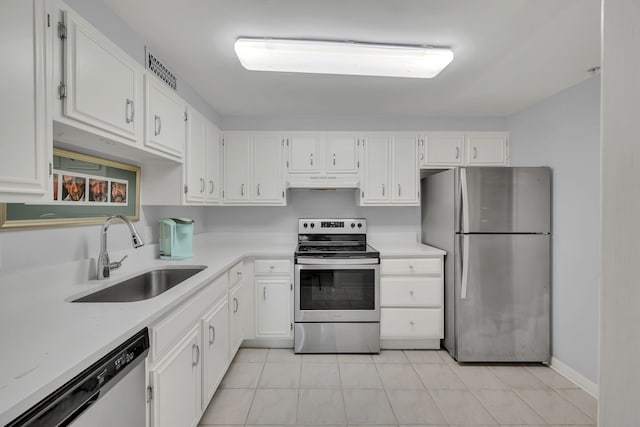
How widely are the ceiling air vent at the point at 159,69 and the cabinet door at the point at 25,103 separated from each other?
3.01 ft

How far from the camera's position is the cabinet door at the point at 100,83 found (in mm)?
1168

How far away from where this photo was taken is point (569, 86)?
246cm

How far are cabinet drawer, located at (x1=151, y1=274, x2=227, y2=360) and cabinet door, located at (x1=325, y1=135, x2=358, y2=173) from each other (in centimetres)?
174

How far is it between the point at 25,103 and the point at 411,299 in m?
2.85

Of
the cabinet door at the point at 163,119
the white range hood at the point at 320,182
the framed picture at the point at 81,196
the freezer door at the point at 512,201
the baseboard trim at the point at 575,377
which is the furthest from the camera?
the white range hood at the point at 320,182

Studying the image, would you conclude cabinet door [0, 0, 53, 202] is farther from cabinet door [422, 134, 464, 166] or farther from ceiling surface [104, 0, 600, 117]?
cabinet door [422, 134, 464, 166]

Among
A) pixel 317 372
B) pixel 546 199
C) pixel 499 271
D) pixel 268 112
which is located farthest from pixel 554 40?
pixel 317 372

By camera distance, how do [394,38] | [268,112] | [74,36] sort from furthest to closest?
[268,112]
[394,38]
[74,36]

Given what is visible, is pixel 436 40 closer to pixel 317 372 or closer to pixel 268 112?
pixel 268 112

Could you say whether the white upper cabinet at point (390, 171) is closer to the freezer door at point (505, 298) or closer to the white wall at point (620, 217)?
the freezer door at point (505, 298)

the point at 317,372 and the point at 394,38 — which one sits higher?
the point at 394,38

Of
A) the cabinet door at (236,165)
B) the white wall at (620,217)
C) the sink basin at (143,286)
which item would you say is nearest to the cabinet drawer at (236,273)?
the sink basin at (143,286)

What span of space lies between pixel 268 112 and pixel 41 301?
2446 mm

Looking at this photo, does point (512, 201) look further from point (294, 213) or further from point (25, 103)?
point (25, 103)
